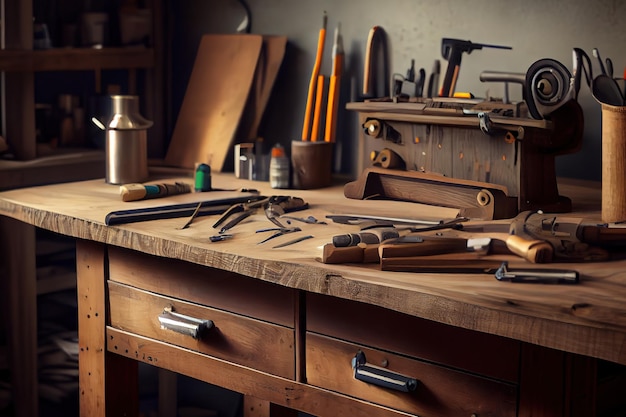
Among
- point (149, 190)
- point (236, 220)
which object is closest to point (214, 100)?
point (149, 190)

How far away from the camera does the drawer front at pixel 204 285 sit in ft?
6.40

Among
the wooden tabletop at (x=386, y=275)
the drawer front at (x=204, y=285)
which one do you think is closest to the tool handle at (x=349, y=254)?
the wooden tabletop at (x=386, y=275)

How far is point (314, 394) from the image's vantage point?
A: 6.26 ft

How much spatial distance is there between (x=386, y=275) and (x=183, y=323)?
1.90ft

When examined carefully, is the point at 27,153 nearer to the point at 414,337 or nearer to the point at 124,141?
the point at 124,141

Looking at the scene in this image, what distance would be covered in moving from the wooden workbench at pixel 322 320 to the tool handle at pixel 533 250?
9 centimetres

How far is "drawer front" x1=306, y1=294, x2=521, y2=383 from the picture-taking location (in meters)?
1.65

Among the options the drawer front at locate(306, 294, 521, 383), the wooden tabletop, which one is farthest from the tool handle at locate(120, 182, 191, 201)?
the drawer front at locate(306, 294, 521, 383)

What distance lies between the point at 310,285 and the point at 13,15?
1681mm

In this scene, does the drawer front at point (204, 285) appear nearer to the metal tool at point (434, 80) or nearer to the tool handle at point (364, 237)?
the tool handle at point (364, 237)

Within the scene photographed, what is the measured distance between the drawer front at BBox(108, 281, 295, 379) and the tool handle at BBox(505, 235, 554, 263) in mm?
481

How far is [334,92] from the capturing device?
2.90m

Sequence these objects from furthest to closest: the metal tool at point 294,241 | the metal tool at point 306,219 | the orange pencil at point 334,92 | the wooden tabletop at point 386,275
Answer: the orange pencil at point 334,92, the metal tool at point 306,219, the metal tool at point 294,241, the wooden tabletop at point 386,275

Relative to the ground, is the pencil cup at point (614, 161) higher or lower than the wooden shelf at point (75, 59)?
lower
